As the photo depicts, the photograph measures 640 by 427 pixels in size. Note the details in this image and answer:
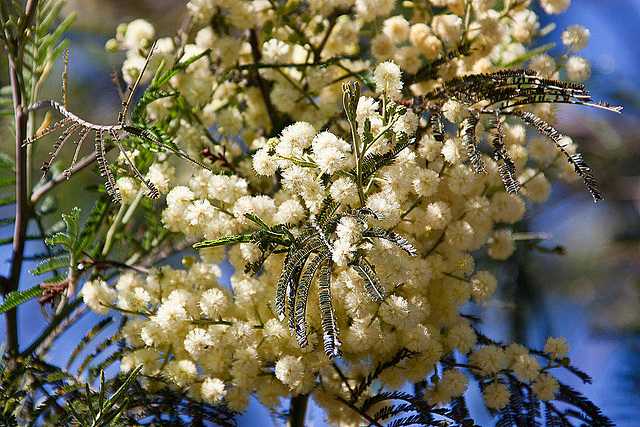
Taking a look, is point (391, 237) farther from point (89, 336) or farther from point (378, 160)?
point (89, 336)

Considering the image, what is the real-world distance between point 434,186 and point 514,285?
0.76 m

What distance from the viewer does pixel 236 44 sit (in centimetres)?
90

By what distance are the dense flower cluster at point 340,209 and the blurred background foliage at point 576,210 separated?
0.60 metres

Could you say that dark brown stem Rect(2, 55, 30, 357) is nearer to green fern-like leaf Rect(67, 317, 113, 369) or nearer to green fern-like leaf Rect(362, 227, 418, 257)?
green fern-like leaf Rect(67, 317, 113, 369)

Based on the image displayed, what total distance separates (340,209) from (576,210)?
157 centimetres

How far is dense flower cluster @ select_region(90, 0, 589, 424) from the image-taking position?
68cm

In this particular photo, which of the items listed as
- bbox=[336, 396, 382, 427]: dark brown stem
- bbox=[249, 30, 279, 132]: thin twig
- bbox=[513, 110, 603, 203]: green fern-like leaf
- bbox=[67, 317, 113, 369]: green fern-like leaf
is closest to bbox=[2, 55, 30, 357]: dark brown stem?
bbox=[67, 317, 113, 369]: green fern-like leaf

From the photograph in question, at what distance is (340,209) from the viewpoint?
0.70 metres

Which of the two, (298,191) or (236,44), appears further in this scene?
(236,44)

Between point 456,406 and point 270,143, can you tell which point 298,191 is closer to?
point 270,143

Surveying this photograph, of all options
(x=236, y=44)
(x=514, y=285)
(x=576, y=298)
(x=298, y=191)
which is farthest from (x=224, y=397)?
(x=576, y=298)

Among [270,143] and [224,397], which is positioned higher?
[270,143]

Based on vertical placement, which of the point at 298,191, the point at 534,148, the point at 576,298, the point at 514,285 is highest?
the point at 576,298

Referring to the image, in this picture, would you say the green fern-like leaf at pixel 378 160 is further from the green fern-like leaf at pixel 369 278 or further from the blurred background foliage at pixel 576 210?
the blurred background foliage at pixel 576 210
